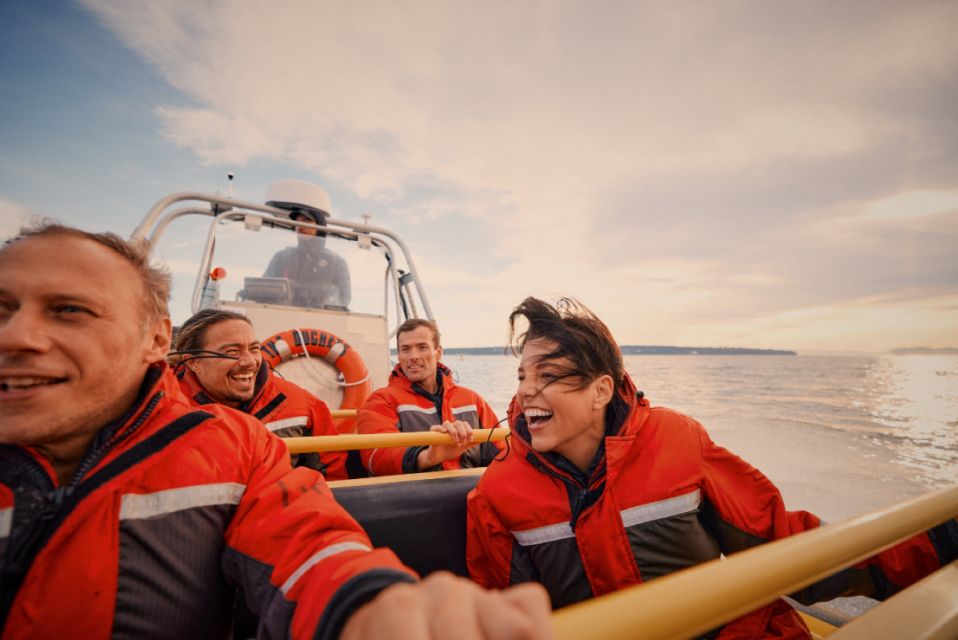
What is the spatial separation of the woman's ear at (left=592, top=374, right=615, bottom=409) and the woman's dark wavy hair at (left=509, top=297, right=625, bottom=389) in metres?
0.02

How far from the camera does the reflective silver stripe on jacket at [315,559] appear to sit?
2.06ft

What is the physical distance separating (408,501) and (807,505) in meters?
4.19

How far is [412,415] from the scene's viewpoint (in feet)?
7.78

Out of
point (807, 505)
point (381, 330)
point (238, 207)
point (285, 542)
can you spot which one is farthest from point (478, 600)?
point (807, 505)

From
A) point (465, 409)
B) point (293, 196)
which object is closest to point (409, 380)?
point (465, 409)

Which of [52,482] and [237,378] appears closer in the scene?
[52,482]

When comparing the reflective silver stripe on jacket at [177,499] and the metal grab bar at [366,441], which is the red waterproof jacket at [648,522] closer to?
the metal grab bar at [366,441]

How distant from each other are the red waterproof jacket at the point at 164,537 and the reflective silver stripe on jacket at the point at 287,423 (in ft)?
3.62

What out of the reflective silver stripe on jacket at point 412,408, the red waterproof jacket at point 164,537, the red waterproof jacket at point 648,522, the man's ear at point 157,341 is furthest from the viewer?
the reflective silver stripe on jacket at point 412,408

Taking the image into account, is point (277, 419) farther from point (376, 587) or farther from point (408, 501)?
point (376, 587)

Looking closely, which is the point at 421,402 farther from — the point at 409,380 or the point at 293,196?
the point at 293,196

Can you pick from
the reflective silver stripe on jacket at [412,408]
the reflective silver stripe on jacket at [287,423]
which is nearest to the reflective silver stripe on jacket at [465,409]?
the reflective silver stripe on jacket at [412,408]

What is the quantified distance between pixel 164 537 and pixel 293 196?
384 cm

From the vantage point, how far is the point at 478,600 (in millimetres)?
343
